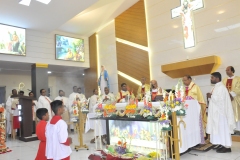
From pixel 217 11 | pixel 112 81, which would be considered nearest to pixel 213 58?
pixel 217 11

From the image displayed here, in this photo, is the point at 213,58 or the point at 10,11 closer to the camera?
the point at 213,58

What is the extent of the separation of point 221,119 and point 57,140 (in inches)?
127

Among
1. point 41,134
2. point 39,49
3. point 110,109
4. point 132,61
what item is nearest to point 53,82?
point 39,49

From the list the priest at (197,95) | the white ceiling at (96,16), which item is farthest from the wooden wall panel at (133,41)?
the priest at (197,95)

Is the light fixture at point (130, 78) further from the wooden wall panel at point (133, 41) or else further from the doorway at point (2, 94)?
the doorway at point (2, 94)

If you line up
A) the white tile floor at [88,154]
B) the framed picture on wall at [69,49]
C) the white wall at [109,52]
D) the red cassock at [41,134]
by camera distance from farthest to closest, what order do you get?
the framed picture on wall at [69,49] → the white wall at [109,52] → the white tile floor at [88,154] → the red cassock at [41,134]

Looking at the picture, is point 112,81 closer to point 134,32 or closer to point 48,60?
point 134,32

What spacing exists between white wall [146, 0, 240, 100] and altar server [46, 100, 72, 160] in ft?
17.3

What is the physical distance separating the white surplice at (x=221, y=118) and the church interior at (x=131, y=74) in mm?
19

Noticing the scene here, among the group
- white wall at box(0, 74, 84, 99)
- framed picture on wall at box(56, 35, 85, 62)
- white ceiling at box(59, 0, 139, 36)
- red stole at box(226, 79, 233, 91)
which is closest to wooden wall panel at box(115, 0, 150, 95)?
white ceiling at box(59, 0, 139, 36)

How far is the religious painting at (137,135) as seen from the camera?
408 centimetres

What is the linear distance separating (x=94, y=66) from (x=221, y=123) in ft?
24.2

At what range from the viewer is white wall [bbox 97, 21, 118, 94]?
9588 mm

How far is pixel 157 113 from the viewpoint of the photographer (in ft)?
12.3
